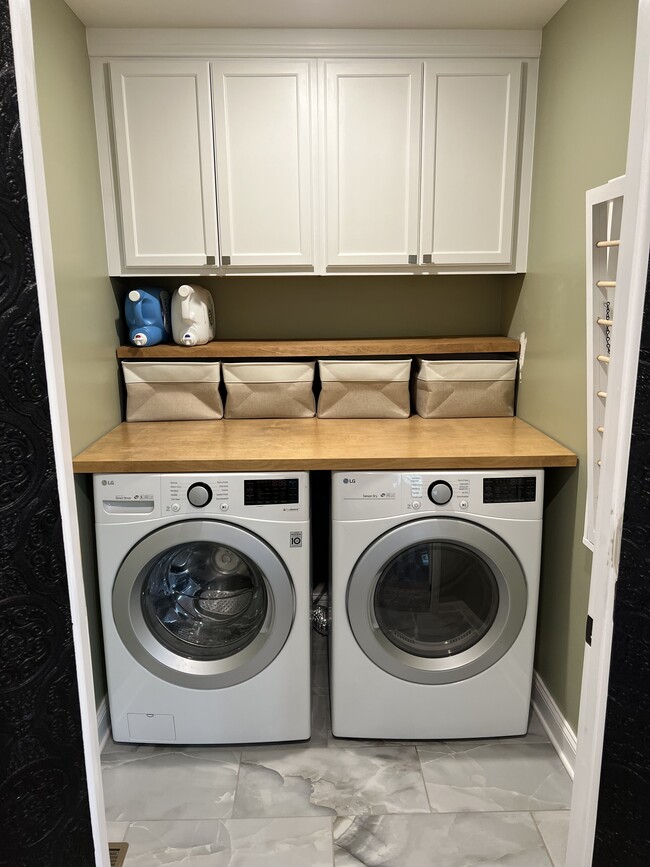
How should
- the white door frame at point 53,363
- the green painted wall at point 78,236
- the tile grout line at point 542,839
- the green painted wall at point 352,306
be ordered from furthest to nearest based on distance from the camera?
the green painted wall at point 352,306, the green painted wall at point 78,236, the tile grout line at point 542,839, the white door frame at point 53,363

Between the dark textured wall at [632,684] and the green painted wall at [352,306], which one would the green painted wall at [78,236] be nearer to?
the green painted wall at [352,306]

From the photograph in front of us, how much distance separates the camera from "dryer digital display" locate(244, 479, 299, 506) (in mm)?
2012

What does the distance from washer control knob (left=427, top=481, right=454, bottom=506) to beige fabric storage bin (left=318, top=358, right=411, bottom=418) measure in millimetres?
589

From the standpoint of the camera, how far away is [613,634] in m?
1.01

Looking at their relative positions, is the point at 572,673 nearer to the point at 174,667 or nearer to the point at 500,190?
the point at 174,667

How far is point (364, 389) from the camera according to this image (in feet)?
8.36

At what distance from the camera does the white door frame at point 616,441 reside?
88 centimetres

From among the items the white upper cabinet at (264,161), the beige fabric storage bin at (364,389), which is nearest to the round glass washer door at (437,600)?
the beige fabric storage bin at (364,389)

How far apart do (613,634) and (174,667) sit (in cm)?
156

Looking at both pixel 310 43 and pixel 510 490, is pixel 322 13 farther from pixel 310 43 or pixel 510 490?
pixel 510 490

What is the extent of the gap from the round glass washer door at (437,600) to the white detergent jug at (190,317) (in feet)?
3.66

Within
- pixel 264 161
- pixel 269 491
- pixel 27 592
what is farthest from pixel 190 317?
pixel 27 592

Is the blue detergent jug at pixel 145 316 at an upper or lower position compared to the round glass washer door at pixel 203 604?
upper

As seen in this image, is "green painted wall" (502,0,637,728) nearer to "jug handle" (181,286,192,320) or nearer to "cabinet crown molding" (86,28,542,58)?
"cabinet crown molding" (86,28,542,58)
